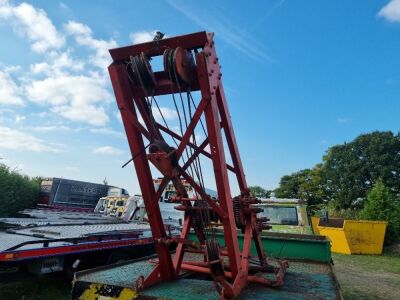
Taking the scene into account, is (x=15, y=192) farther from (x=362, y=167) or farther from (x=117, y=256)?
(x=362, y=167)

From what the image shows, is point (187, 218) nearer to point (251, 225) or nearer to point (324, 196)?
point (251, 225)

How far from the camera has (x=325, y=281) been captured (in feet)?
12.5

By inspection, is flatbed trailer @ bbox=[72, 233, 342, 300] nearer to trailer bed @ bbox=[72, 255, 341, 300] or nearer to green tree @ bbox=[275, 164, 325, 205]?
trailer bed @ bbox=[72, 255, 341, 300]

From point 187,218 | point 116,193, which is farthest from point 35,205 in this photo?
point 187,218

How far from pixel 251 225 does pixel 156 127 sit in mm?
1557

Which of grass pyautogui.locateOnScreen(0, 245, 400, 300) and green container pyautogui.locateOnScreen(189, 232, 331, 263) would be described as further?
grass pyautogui.locateOnScreen(0, 245, 400, 300)

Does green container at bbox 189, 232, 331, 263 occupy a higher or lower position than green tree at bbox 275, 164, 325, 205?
lower

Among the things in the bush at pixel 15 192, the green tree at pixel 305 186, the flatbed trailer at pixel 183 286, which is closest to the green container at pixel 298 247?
the flatbed trailer at pixel 183 286

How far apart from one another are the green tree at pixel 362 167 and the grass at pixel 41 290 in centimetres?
3389

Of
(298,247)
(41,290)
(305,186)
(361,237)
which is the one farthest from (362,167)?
(41,290)

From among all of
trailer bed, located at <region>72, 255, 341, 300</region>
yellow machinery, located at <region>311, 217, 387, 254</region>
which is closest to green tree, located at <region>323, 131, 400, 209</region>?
yellow machinery, located at <region>311, 217, 387, 254</region>

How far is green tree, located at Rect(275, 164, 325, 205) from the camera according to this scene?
4055 cm

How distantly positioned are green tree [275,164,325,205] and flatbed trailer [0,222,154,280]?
114ft

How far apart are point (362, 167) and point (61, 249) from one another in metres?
36.3
